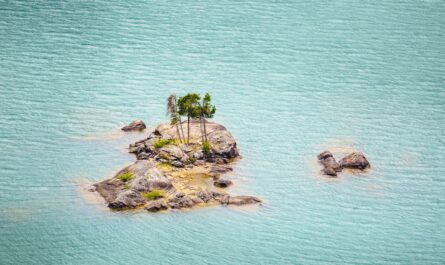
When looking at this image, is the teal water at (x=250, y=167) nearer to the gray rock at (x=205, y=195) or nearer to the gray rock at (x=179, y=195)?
the gray rock at (x=205, y=195)

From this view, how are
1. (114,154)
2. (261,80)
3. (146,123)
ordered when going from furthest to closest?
(261,80)
(146,123)
(114,154)

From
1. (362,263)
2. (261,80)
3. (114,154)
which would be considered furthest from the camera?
(261,80)

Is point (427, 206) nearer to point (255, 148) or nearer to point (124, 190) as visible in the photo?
point (255, 148)

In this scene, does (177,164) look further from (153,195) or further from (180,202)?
(180,202)

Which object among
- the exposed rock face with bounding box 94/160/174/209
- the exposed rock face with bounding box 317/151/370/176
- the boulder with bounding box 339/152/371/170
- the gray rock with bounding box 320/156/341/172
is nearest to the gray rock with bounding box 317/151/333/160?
the exposed rock face with bounding box 317/151/370/176

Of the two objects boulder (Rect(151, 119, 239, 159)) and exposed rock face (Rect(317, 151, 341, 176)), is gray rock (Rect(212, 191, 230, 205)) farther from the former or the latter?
exposed rock face (Rect(317, 151, 341, 176))

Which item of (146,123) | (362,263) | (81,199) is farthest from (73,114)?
(362,263)
